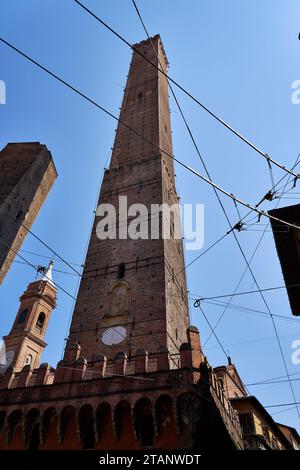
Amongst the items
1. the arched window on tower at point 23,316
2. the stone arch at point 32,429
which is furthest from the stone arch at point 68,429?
the arched window on tower at point 23,316

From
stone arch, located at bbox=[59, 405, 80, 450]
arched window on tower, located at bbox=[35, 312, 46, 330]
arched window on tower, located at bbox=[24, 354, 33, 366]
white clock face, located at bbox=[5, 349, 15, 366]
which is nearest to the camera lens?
stone arch, located at bbox=[59, 405, 80, 450]

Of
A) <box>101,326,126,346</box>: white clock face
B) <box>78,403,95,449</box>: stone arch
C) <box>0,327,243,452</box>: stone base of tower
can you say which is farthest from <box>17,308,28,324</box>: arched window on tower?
<box>78,403,95,449</box>: stone arch

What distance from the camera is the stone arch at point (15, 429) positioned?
Result: 931 centimetres

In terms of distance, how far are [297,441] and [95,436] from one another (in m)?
21.4

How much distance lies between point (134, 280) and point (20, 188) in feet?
20.9

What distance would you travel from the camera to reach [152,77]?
2727 centimetres

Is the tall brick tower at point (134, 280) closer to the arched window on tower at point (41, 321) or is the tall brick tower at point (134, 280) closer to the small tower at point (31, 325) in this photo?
the small tower at point (31, 325)

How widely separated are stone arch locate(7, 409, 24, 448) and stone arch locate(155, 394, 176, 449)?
140 inches

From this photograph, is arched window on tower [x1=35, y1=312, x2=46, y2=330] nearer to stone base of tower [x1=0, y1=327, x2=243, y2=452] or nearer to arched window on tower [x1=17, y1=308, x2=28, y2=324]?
arched window on tower [x1=17, y1=308, x2=28, y2=324]

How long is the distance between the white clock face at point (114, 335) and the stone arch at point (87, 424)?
2.86m

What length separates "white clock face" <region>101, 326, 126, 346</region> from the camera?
11952 millimetres

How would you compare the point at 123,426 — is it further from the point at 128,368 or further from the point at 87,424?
the point at 128,368
